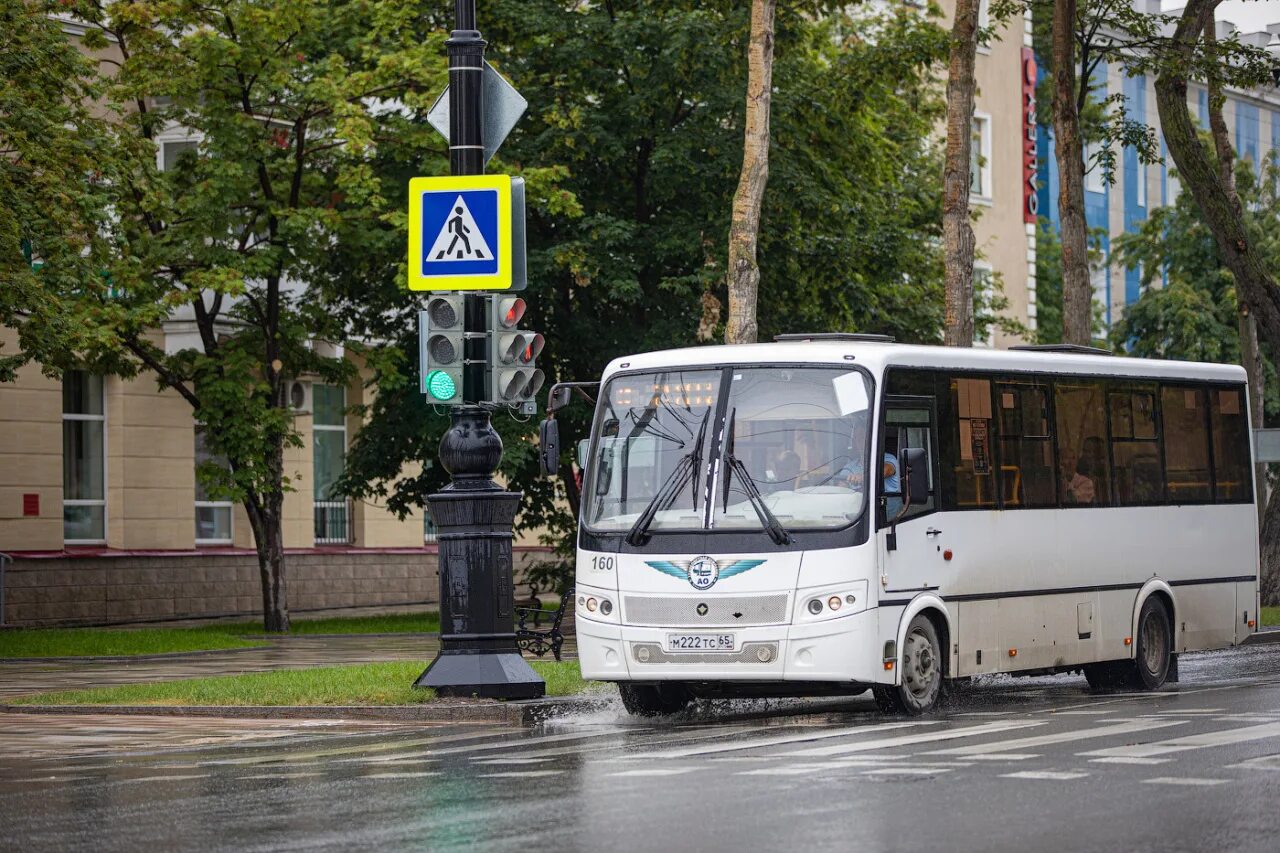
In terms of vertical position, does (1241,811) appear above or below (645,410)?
below

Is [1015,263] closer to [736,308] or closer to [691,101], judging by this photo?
[691,101]

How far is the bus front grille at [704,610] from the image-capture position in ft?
52.4

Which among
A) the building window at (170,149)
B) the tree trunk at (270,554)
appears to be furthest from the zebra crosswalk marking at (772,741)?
the building window at (170,149)

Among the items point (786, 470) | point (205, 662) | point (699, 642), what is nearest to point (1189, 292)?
point (205, 662)

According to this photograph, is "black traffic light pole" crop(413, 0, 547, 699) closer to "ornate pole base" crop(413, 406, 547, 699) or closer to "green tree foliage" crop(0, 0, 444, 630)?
"ornate pole base" crop(413, 406, 547, 699)

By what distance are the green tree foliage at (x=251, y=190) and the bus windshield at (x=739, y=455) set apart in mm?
14290

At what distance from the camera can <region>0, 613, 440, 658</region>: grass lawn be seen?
29.0 metres

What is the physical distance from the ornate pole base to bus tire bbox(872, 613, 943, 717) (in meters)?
2.93

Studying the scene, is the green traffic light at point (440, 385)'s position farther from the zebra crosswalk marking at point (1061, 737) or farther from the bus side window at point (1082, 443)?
the zebra crosswalk marking at point (1061, 737)

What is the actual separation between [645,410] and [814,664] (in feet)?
8.19

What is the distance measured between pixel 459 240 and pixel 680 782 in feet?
22.9

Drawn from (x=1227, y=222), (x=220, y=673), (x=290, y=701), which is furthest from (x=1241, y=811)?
(x=1227, y=222)

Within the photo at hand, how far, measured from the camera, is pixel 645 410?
673 inches

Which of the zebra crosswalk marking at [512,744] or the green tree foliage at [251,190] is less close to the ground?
the green tree foliage at [251,190]
